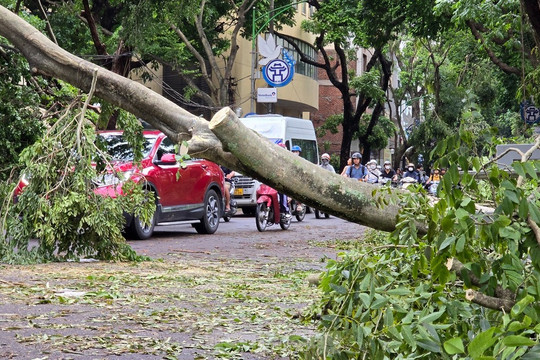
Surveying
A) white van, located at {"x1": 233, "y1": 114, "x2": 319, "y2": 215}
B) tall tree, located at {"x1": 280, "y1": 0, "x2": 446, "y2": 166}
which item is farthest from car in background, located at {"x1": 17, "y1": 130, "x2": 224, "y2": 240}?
tall tree, located at {"x1": 280, "y1": 0, "x2": 446, "y2": 166}

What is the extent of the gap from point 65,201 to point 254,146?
7560 mm

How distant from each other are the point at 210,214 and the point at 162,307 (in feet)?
35.7

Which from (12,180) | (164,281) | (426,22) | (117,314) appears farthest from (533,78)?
(426,22)

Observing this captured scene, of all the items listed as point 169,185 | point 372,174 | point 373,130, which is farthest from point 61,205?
point 373,130

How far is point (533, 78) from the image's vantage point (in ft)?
33.9

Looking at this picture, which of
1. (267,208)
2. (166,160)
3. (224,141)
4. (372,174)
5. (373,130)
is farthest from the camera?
(373,130)

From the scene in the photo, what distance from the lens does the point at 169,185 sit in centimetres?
1667

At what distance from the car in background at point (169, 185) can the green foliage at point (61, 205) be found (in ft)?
8.12

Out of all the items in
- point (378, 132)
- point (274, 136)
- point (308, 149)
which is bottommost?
point (308, 149)

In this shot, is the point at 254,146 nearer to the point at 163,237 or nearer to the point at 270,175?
the point at 270,175

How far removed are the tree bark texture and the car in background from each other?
31.1 ft

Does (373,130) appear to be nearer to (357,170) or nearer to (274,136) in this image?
(274,136)

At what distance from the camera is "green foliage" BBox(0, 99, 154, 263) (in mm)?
11016

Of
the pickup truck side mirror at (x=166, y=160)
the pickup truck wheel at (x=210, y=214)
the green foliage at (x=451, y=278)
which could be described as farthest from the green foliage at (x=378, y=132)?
the green foliage at (x=451, y=278)
